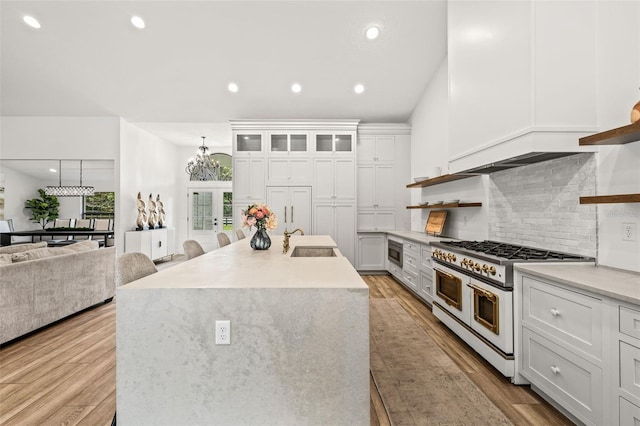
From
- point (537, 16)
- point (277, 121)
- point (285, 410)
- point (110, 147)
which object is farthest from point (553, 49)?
point (110, 147)

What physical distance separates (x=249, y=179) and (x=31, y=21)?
3687mm

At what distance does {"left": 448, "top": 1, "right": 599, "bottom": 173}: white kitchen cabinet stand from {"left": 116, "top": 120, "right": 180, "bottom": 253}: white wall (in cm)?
643

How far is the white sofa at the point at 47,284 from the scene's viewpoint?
281 cm

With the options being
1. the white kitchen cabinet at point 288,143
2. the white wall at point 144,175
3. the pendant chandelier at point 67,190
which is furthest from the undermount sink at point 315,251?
the pendant chandelier at point 67,190

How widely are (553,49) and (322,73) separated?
3496mm

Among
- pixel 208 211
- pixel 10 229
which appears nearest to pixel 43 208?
pixel 10 229

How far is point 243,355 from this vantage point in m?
1.44

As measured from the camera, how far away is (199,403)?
1.43 meters

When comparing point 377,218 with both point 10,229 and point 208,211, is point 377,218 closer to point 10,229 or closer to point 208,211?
point 208,211

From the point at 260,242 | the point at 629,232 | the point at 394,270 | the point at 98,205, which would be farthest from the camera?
the point at 98,205

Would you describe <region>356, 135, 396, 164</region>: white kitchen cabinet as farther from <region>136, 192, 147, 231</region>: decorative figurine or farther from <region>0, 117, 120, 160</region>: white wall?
<region>0, 117, 120, 160</region>: white wall

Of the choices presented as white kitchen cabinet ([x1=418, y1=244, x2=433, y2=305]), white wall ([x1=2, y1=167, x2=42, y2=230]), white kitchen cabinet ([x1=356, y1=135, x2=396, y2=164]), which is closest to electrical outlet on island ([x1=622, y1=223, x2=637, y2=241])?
white kitchen cabinet ([x1=418, y1=244, x2=433, y2=305])

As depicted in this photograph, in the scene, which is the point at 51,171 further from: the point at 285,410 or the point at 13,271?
the point at 285,410

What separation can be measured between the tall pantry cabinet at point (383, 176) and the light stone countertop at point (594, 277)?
3.87m
